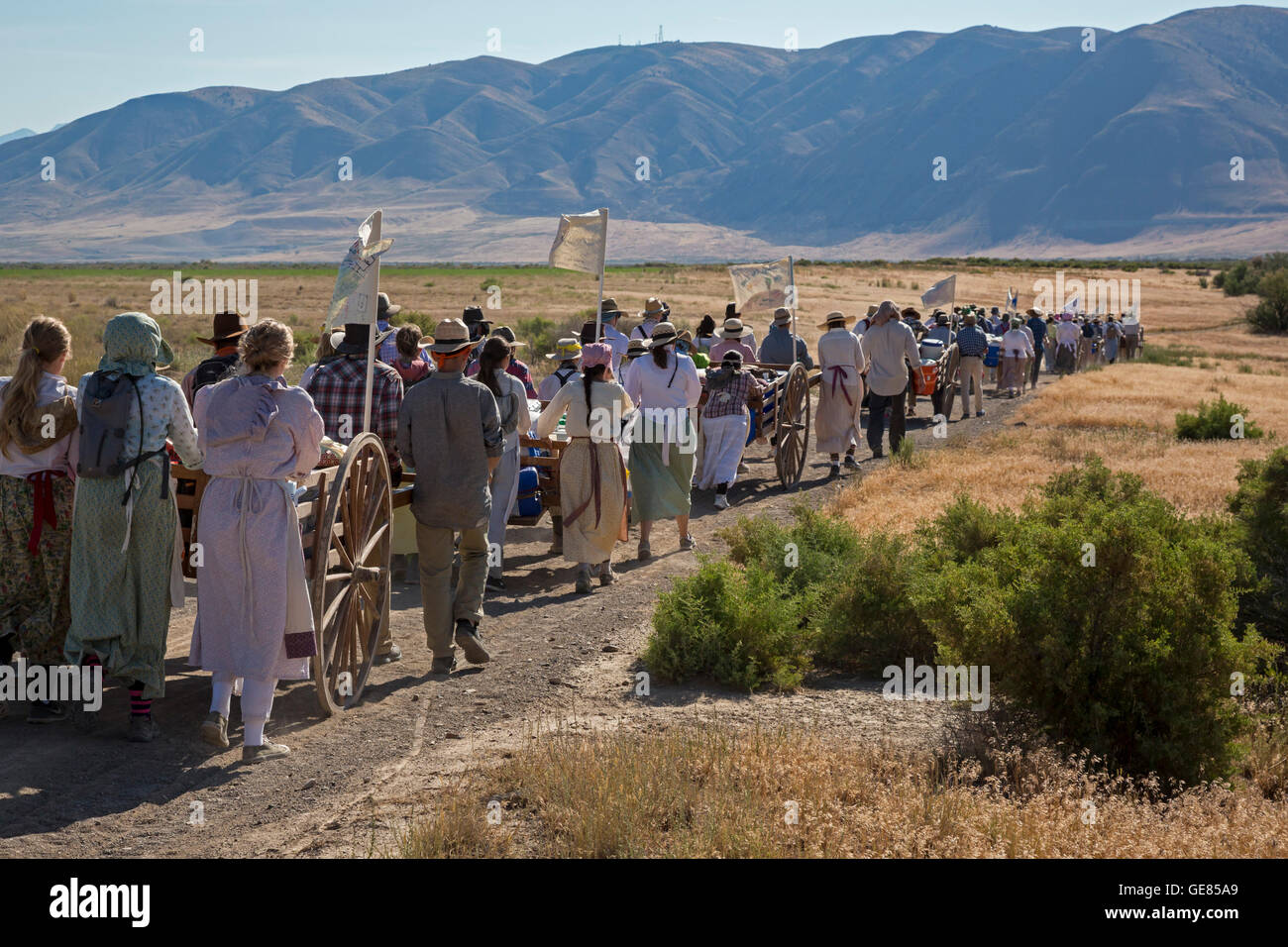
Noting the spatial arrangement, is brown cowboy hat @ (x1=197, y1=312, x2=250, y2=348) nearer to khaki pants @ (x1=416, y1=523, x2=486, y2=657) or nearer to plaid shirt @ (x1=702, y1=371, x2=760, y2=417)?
khaki pants @ (x1=416, y1=523, x2=486, y2=657)

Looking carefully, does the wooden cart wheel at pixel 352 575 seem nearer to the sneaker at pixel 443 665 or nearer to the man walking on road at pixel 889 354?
the sneaker at pixel 443 665

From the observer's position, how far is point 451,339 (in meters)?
7.41

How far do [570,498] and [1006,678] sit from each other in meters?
4.25

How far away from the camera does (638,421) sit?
35.2 ft

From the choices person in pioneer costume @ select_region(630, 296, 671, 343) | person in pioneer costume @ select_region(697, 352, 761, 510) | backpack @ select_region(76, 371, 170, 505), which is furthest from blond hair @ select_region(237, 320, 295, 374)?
person in pioneer costume @ select_region(630, 296, 671, 343)

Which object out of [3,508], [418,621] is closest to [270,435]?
[3,508]

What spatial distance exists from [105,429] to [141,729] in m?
1.37

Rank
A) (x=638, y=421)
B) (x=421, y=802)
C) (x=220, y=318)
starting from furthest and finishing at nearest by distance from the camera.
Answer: (x=638, y=421), (x=220, y=318), (x=421, y=802)

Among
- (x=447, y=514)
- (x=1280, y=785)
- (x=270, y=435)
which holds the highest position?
(x=270, y=435)

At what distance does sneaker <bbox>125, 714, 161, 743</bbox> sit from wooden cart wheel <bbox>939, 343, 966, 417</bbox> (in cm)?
1758

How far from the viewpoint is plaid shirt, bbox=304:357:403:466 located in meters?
8.13

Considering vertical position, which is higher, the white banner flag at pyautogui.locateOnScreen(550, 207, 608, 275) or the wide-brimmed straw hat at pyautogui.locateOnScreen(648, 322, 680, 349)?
the white banner flag at pyautogui.locateOnScreen(550, 207, 608, 275)

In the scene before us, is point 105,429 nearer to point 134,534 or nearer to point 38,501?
point 134,534

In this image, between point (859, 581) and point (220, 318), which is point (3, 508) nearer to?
point (220, 318)
